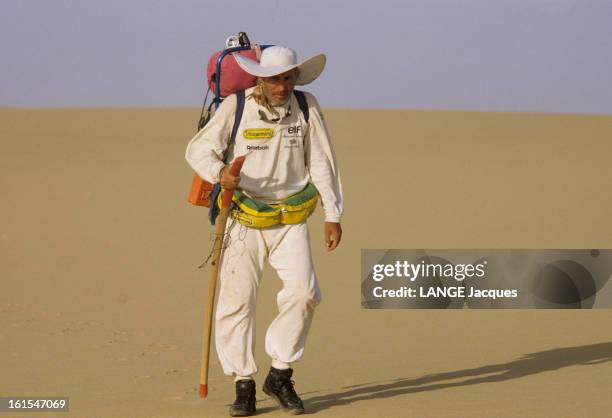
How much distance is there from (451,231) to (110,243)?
523 cm

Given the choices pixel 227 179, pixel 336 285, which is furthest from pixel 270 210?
pixel 336 285

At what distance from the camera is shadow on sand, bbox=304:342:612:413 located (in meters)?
8.16

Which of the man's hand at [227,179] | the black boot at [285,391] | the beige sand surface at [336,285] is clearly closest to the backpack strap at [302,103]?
the man's hand at [227,179]

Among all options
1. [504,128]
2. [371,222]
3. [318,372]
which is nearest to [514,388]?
[318,372]

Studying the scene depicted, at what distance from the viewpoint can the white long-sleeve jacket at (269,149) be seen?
24.2 feet

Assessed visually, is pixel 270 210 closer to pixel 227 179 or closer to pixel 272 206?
pixel 272 206

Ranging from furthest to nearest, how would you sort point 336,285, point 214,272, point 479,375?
point 336,285 → point 479,375 → point 214,272

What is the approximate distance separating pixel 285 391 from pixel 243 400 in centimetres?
26

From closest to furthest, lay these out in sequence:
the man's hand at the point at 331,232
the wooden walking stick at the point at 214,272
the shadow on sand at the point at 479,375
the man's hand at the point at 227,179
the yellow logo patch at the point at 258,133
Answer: the man's hand at the point at 227,179 < the yellow logo patch at the point at 258,133 < the wooden walking stick at the point at 214,272 < the man's hand at the point at 331,232 < the shadow on sand at the point at 479,375

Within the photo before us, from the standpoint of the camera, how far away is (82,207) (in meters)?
22.4

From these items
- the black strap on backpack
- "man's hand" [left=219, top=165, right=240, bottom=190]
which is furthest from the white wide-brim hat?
"man's hand" [left=219, top=165, right=240, bottom=190]

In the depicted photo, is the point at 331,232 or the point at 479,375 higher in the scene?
the point at 331,232

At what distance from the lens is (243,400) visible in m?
7.46

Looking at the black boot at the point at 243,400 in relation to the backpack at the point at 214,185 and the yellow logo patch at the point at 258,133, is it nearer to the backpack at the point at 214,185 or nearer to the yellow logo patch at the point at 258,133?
the backpack at the point at 214,185
